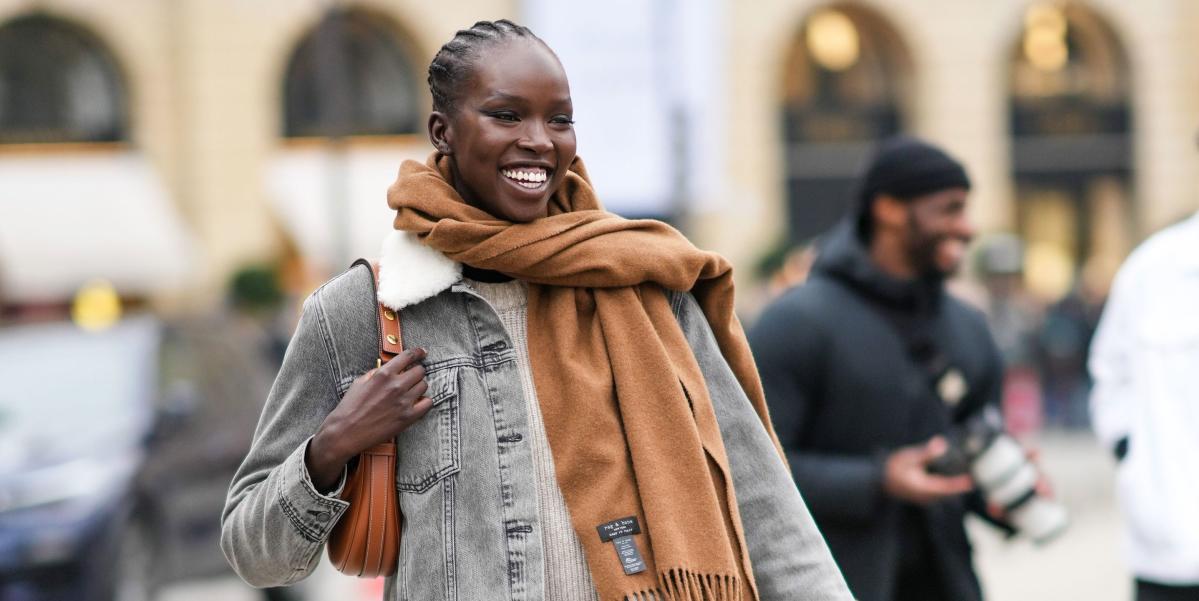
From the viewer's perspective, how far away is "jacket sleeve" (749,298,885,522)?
12.7 feet

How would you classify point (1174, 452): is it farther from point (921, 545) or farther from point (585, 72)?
point (585, 72)

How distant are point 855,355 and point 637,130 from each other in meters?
7.63

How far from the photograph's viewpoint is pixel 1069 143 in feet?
86.8

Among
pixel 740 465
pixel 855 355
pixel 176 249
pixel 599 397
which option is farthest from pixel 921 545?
pixel 176 249

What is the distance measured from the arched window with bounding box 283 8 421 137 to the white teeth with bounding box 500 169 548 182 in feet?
70.6

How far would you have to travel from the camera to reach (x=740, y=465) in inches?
100

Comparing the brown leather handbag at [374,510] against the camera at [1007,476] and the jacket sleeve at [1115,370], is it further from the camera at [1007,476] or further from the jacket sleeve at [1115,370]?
the jacket sleeve at [1115,370]

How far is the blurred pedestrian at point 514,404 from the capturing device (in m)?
2.35

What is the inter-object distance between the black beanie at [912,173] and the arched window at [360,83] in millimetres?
19839

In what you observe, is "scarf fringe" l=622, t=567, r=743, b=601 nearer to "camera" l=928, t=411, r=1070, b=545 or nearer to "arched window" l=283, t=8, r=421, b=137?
"camera" l=928, t=411, r=1070, b=545

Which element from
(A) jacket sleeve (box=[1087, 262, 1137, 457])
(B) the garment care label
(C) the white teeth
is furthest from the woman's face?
(A) jacket sleeve (box=[1087, 262, 1137, 457])

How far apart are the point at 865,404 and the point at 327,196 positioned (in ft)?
63.3

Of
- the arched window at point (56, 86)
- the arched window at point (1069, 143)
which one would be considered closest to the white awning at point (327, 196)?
the arched window at point (56, 86)

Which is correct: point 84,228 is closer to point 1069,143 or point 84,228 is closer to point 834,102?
point 834,102
